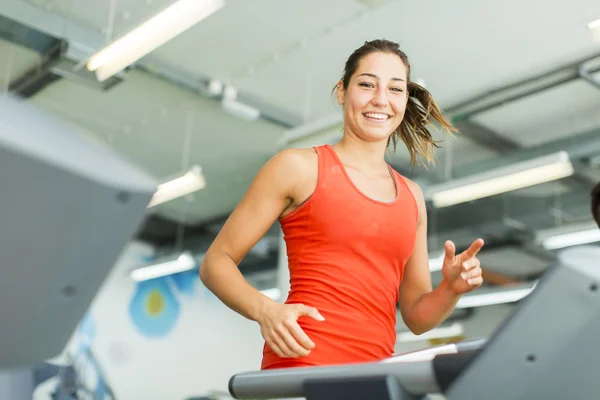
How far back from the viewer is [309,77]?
6398 millimetres

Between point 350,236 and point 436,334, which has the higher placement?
point 436,334

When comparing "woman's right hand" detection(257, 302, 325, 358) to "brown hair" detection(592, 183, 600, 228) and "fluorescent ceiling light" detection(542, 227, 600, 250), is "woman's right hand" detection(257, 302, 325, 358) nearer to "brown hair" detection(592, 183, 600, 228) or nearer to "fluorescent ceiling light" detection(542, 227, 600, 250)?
"brown hair" detection(592, 183, 600, 228)

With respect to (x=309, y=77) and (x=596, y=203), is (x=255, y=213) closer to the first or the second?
(x=596, y=203)

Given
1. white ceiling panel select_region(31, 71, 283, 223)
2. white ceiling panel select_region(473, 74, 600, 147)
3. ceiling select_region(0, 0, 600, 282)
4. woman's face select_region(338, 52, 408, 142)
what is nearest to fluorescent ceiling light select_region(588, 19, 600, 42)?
ceiling select_region(0, 0, 600, 282)

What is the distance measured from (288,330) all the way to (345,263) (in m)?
0.34

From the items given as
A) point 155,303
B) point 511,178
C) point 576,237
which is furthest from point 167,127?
point 576,237

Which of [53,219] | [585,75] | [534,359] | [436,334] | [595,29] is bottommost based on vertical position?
[534,359]

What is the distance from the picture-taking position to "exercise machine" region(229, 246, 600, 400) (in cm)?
69

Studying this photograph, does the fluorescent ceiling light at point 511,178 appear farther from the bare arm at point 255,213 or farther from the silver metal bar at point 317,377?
the silver metal bar at point 317,377

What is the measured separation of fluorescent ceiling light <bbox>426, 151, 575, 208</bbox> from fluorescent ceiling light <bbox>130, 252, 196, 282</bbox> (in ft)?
11.2

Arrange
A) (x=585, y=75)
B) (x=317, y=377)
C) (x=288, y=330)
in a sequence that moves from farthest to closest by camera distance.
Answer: (x=585, y=75)
(x=288, y=330)
(x=317, y=377)

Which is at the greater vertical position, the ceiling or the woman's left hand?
the ceiling

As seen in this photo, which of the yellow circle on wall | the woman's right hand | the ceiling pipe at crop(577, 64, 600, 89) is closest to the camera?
the woman's right hand

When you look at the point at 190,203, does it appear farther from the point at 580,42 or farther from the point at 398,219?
the point at 398,219
